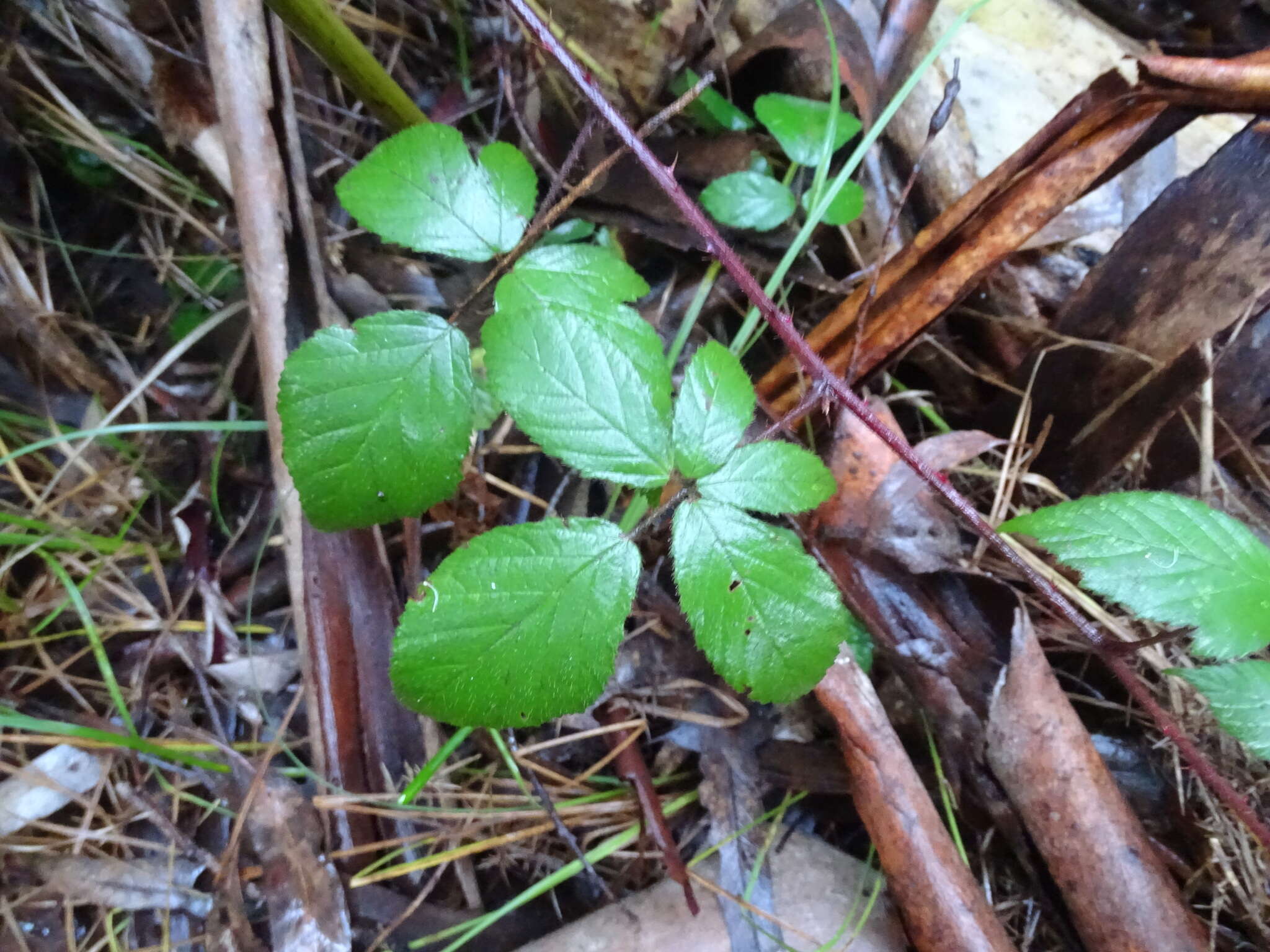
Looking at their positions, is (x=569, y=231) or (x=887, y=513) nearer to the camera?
(x=887, y=513)

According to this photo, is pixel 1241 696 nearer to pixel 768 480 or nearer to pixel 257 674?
pixel 768 480

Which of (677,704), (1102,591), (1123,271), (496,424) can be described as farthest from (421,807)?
(1123,271)

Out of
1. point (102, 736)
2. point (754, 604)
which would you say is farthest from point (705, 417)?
point (102, 736)

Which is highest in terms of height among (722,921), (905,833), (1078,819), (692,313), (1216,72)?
(1216,72)

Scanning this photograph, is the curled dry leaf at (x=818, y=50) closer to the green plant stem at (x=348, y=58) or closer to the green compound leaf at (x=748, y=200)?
the green compound leaf at (x=748, y=200)

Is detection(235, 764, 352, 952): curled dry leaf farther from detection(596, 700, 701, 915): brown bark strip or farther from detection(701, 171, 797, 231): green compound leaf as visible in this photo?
detection(701, 171, 797, 231): green compound leaf

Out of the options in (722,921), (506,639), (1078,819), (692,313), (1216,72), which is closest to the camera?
(506,639)

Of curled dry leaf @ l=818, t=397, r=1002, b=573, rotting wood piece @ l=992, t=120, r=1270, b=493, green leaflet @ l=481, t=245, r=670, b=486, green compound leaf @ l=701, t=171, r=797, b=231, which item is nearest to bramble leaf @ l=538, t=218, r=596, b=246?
green compound leaf @ l=701, t=171, r=797, b=231
